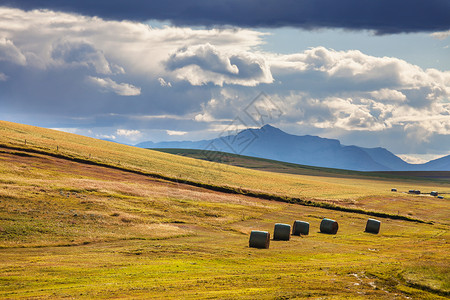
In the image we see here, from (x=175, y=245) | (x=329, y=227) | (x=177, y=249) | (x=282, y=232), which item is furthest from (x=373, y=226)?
(x=177, y=249)

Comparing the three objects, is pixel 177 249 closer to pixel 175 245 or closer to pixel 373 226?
pixel 175 245

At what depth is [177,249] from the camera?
124 ft

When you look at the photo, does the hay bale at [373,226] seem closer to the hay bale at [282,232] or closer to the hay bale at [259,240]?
the hay bale at [282,232]

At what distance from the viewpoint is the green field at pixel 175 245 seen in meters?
24.8

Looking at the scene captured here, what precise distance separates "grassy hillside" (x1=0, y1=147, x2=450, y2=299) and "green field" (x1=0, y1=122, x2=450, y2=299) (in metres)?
0.11

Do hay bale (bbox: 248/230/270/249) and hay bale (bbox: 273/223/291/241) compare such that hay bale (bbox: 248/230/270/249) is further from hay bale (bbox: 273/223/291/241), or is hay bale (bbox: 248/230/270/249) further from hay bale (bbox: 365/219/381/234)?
→ hay bale (bbox: 365/219/381/234)

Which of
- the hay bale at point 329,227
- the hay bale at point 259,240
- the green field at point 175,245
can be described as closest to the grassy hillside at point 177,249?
the green field at point 175,245

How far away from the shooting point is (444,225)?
224 feet

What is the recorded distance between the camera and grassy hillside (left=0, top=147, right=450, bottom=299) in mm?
24625

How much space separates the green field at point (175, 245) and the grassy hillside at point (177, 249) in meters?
0.11

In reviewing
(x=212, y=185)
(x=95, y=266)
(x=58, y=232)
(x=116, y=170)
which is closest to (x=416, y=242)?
(x=95, y=266)

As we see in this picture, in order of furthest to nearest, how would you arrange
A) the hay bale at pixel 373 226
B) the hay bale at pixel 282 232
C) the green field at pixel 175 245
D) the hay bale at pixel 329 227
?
the hay bale at pixel 373 226
the hay bale at pixel 329 227
the hay bale at pixel 282 232
the green field at pixel 175 245

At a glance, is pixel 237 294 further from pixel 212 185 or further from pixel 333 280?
pixel 212 185

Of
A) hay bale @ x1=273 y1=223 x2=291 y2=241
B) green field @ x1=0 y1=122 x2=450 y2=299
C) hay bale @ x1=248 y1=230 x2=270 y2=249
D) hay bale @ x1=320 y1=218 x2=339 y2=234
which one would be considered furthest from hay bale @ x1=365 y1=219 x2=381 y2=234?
hay bale @ x1=248 y1=230 x2=270 y2=249
